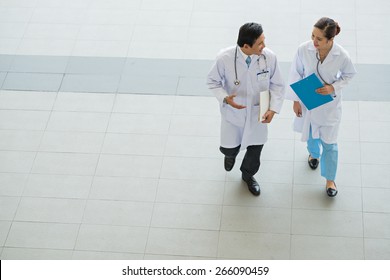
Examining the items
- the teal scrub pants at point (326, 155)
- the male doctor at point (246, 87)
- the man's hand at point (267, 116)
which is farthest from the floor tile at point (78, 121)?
the teal scrub pants at point (326, 155)

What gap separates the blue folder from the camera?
3.58m

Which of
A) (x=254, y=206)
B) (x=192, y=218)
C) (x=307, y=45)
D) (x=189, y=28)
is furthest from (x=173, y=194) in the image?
(x=189, y=28)

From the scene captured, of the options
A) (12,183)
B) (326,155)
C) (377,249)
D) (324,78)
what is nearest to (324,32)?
(324,78)

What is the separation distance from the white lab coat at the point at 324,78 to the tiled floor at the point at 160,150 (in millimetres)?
546

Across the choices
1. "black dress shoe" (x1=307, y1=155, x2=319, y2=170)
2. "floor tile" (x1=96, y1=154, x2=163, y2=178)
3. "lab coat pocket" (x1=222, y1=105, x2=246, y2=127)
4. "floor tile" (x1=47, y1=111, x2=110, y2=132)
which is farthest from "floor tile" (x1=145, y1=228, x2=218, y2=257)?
"floor tile" (x1=47, y1=111, x2=110, y2=132)

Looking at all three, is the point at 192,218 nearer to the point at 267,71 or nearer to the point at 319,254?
the point at 319,254

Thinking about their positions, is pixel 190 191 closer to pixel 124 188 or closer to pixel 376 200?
pixel 124 188

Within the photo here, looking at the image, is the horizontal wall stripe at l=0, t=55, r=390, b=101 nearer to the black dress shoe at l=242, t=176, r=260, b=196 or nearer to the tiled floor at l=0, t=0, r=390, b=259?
the tiled floor at l=0, t=0, r=390, b=259

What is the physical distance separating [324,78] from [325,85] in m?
0.05

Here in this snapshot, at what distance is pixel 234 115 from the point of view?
379 centimetres

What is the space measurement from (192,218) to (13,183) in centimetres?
146

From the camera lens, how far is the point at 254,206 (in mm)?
4172

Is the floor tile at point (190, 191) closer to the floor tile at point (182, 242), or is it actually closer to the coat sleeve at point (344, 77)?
the floor tile at point (182, 242)

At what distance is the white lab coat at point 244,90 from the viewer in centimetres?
Result: 353
